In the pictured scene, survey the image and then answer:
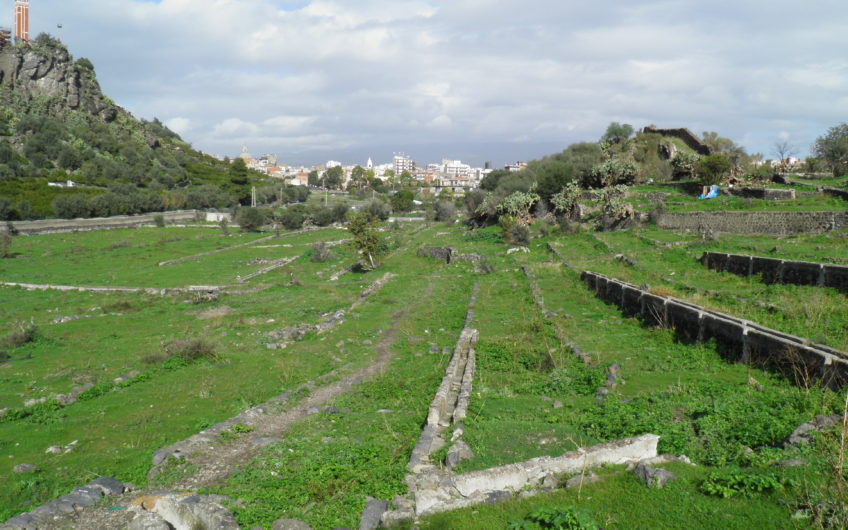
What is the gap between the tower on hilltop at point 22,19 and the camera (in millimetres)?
130500

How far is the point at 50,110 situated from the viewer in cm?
11556

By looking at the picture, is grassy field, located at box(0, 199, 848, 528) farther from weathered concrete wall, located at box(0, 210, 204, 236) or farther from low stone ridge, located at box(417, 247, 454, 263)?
weathered concrete wall, located at box(0, 210, 204, 236)

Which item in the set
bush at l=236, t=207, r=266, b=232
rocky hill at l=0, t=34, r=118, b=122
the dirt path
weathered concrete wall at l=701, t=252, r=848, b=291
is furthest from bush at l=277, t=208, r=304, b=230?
rocky hill at l=0, t=34, r=118, b=122

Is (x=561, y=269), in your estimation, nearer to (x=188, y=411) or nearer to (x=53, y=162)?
(x=188, y=411)

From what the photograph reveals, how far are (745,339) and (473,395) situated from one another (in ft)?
18.2

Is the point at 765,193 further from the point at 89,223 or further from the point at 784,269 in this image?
the point at 89,223

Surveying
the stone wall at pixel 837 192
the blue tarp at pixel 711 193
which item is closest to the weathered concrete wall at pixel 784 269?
the stone wall at pixel 837 192

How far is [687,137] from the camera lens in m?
53.7

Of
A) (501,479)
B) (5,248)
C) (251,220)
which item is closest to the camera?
(501,479)

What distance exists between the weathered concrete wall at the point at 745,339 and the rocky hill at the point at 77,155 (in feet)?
226

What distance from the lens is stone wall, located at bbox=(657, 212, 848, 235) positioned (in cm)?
2395

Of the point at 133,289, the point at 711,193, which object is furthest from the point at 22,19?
the point at 711,193

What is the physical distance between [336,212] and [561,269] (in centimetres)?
5467

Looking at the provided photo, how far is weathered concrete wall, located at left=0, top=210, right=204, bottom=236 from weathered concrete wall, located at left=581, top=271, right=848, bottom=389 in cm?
6280
